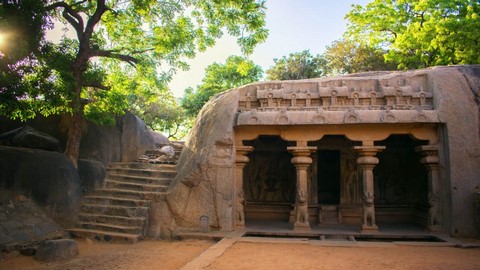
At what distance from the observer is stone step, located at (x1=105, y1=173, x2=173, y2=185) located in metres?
10.2

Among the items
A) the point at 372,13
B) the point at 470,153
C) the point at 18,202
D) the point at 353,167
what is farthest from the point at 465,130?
the point at 372,13

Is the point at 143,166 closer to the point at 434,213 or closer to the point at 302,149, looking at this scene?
the point at 302,149

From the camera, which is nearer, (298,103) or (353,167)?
(298,103)

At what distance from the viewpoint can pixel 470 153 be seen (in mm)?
8469

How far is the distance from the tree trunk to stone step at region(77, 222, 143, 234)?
1.71m

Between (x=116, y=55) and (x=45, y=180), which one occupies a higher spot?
(x=116, y=55)

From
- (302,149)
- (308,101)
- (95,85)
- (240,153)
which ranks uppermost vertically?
(95,85)

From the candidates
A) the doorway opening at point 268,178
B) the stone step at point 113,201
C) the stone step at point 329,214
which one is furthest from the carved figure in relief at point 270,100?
the stone step at point 113,201

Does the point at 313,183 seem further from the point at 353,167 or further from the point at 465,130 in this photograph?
the point at 465,130

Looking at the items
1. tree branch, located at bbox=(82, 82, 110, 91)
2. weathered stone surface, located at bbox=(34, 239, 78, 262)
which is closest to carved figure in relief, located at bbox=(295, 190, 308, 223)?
weathered stone surface, located at bbox=(34, 239, 78, 262)

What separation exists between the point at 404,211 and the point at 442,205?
2799 mm

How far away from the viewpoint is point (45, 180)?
8438 mm

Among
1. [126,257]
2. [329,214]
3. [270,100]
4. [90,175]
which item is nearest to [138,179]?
[90,175]

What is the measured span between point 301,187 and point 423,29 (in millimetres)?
13274
